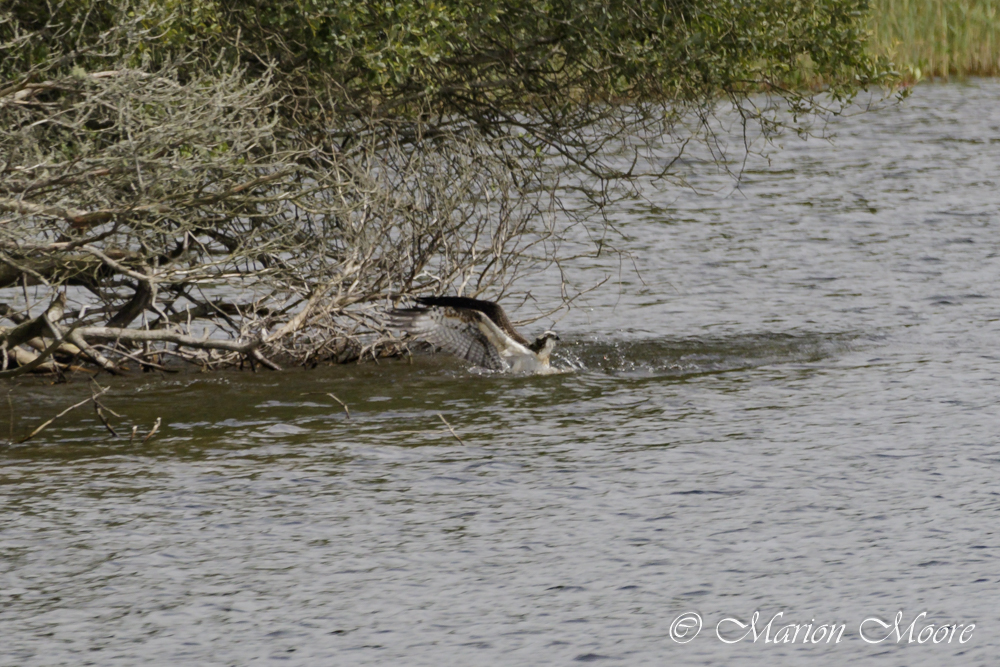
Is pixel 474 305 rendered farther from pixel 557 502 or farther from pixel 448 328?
pixel 557 502

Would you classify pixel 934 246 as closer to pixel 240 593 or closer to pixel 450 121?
pixel 450 121

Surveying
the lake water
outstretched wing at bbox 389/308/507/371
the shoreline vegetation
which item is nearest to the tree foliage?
the shoreline vegetation

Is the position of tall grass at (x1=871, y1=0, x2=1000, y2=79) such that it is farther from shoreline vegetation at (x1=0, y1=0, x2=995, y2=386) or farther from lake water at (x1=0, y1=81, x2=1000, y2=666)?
shoreline vegetation at (x1=0, y1=0, x2=995, y2=386)

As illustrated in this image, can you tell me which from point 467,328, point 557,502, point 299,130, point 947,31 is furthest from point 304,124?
point 947,31

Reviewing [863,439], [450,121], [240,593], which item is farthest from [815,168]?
[240,593]

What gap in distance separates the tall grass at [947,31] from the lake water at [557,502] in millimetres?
16831

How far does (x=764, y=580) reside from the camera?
29.0 ft

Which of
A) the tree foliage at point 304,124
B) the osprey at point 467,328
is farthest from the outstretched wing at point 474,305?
the tree foliage at point 304,124

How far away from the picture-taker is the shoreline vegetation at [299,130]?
11820 millimetres

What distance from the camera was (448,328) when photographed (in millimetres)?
13617

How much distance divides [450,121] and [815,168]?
1370cm

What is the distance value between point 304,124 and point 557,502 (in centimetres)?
497

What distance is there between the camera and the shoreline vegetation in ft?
38.8

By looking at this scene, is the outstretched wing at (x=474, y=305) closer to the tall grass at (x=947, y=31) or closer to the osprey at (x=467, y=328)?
the osprey at (x=467, y=328)
